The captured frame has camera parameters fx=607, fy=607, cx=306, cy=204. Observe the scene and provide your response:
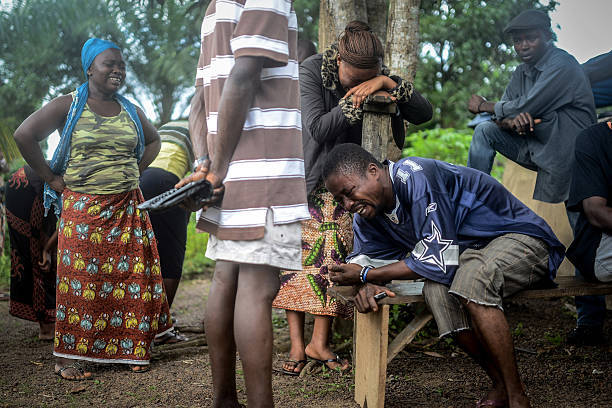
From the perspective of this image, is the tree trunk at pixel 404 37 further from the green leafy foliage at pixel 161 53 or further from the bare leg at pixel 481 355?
the green leafy foliage at pixel 161 53

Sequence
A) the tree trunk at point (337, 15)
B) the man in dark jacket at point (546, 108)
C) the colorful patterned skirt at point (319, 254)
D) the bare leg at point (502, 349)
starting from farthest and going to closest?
1. the tree trunk at point (337, 15)
2. the man in dark jacket at point (546, 108)
3. the colorful patterned skirt at point (319, 254)
4. the bare leg at point (502, 349)

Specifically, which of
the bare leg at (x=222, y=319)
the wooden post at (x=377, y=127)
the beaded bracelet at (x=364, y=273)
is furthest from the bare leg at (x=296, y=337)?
the bare leg at (x=222, y=319)

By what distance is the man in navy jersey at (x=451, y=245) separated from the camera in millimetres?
2629

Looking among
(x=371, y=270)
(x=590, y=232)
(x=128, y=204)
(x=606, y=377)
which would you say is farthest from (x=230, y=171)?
(x=606, y=377)

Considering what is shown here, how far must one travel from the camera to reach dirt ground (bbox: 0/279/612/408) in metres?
3.10

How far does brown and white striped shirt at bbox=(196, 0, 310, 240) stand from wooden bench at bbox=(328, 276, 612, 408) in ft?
2.57

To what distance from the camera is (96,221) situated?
369 cm

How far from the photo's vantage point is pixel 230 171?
2.19 metres

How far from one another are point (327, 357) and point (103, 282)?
4.77 feet

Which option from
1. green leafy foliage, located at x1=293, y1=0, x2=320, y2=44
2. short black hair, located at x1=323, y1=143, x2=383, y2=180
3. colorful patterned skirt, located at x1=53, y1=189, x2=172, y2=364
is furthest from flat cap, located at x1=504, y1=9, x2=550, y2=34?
green leafy foliage, located at x1=293, y1=0, x2=320, y2=44

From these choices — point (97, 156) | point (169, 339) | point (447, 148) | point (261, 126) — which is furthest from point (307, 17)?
point (261, 126)

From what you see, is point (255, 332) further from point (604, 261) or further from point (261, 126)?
point (604, 261)

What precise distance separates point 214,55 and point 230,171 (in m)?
0.47

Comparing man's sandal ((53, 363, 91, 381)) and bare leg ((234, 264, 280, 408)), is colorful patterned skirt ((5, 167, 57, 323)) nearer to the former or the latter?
man's sandal ((53, 363, 91, 381))
